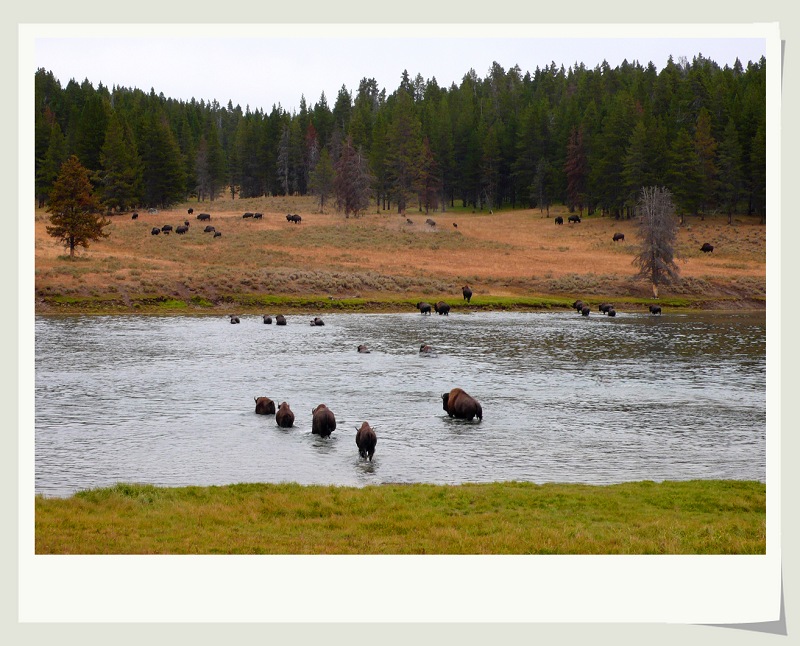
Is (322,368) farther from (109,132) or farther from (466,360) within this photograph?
(109,132)

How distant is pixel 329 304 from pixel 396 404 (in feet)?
122

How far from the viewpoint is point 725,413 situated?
84.7ft

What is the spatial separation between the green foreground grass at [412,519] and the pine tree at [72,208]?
184ft

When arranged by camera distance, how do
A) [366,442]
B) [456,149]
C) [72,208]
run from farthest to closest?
[456,149] < [72,208] < [366,442]

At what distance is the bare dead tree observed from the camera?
68625 mm

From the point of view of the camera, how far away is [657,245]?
6869cm

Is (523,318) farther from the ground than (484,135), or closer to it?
closer to it

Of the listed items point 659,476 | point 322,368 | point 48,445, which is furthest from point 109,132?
point 659,476

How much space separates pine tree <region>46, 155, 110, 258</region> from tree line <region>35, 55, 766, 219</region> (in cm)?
746

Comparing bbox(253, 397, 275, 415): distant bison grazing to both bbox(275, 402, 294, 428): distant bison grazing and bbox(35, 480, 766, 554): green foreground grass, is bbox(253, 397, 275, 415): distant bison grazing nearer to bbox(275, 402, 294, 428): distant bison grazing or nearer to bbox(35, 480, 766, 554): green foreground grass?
bbox(275, 402, 294, 428): distant bison grazing

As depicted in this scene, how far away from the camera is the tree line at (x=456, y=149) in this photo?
310 feet

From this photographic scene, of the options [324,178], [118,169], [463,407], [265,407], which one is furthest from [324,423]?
[324,178]

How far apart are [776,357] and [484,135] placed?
420ft

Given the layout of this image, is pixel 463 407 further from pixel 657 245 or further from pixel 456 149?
pixel 456 149
